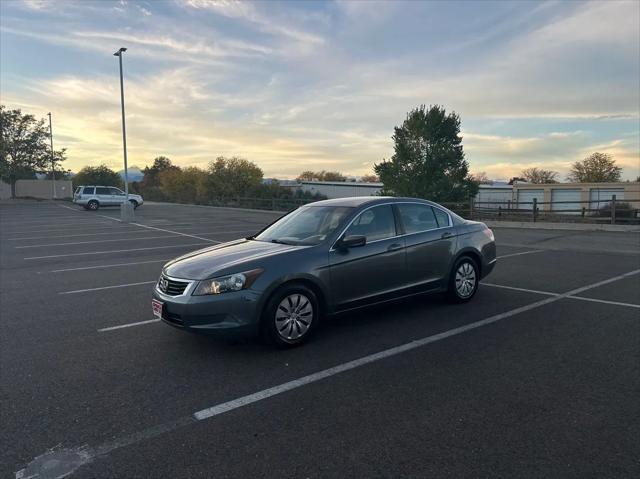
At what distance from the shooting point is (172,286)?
4.76 meters

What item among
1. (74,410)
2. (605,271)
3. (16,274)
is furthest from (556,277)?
(16,274)

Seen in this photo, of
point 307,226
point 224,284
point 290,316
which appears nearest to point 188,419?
point 224,284

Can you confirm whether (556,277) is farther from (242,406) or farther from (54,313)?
(54,313)

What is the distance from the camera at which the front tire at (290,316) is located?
15.2 feet

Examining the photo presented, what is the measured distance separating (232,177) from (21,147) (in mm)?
22531

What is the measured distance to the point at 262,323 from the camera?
4602 mm

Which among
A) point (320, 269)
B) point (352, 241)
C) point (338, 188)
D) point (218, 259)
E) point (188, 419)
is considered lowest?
point (188, 419)

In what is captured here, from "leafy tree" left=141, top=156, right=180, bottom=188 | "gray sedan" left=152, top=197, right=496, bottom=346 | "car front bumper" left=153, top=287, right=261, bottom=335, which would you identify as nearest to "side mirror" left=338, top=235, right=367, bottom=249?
"gray sedan" left=152, top=197, right=496, bottom=346

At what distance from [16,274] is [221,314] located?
729 cm

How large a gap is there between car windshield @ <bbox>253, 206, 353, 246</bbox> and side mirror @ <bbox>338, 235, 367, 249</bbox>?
232 millimetres

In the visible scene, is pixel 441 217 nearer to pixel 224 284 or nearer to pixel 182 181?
pixel 224 284

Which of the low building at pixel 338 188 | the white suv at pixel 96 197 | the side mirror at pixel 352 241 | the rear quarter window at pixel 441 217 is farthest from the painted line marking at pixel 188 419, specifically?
the low building at pixel 338 188

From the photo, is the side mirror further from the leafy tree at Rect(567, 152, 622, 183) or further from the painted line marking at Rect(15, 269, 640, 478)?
the leafy tree at Rect(567, 152, 622, 183)

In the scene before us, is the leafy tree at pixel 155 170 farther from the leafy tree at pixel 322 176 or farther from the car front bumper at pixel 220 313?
the car front bumper at pixel 220 313
